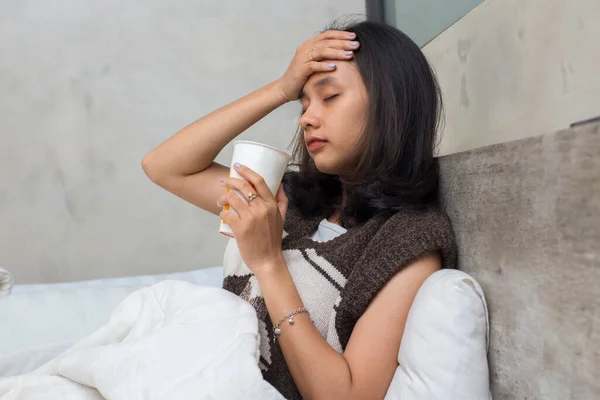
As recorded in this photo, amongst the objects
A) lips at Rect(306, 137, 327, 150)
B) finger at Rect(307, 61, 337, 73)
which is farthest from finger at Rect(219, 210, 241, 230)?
finger at Rect(307, 61, 337, 73)

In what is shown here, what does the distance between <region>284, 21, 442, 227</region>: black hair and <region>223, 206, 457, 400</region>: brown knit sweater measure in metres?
0.04

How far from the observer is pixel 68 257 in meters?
1.90

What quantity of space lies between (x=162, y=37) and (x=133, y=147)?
0.41m

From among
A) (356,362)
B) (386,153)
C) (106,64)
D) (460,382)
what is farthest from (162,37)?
(460,382)

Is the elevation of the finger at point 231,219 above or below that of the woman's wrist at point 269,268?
above

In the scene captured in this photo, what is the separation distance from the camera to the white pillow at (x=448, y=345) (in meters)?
0.69

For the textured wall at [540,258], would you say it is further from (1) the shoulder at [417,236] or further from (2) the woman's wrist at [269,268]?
(2) the woman's wrist at [269,268]

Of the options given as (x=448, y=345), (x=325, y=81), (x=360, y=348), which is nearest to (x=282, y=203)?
(x=325, y=81)

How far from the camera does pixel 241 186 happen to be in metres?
0.84

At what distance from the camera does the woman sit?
81 centimetres

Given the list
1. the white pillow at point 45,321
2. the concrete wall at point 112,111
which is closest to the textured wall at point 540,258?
the white pillow at point 45,321

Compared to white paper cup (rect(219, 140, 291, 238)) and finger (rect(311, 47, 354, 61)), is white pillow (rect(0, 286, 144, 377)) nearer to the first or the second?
white paper cup (rect(219, 140, 291, 238))

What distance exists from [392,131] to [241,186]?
0.97 feet

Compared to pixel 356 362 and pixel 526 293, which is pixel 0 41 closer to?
pixel 356 362
